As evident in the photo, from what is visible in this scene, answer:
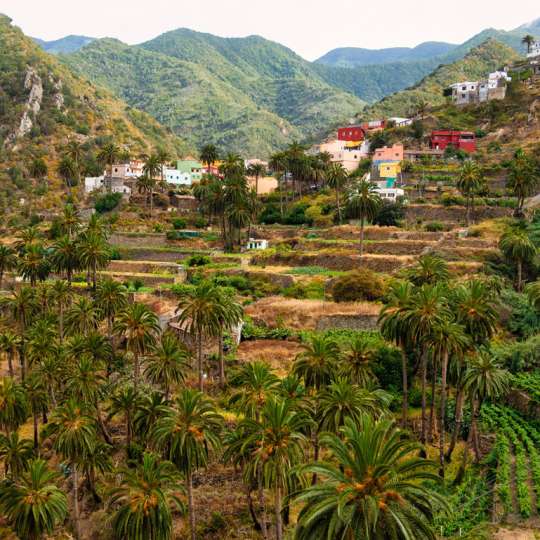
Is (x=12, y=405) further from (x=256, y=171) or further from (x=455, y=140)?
(x=455, y=140)

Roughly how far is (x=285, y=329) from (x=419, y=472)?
120ft

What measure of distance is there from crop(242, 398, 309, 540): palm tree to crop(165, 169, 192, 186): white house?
9907 centimetres

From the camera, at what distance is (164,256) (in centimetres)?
8325

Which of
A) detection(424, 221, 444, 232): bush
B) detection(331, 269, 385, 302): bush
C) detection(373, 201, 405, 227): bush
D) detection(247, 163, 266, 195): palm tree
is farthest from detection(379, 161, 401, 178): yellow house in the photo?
detection(331, 269, 385, 302): bush

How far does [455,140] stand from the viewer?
11350cm

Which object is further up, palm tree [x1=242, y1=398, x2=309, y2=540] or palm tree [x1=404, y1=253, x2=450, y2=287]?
palm tree [x1=404, y1=253, x2=450, y2=287]

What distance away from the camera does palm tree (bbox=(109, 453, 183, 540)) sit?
26.5 metres

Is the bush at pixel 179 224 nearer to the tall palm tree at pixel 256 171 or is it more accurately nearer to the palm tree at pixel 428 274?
the tall palm tree at pixel 256 171

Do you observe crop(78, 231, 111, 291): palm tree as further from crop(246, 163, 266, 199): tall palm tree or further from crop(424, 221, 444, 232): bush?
crop(246, 163, 266, 199): tall palm tree

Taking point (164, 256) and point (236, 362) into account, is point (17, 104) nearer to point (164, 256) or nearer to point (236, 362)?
point (164, 256)

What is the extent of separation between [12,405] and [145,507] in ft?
52.1

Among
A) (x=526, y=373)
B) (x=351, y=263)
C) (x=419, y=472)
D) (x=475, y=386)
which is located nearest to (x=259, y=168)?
(x=351, y=263)

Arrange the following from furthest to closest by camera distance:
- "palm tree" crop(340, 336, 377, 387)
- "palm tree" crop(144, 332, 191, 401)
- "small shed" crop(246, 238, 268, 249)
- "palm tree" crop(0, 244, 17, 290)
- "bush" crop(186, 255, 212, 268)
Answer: "small shed" crop(246, 238, 268, 249) → "bush" crop(186, 255, 212, 268) → "palm tree" crop(0, 244, 17, 290) → "palm tree" crop(144, 332, 191, 401) → "palm tree" crop(340, 336, 377, 387)

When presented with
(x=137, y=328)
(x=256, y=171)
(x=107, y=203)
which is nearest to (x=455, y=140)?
(x=256, y=171)
